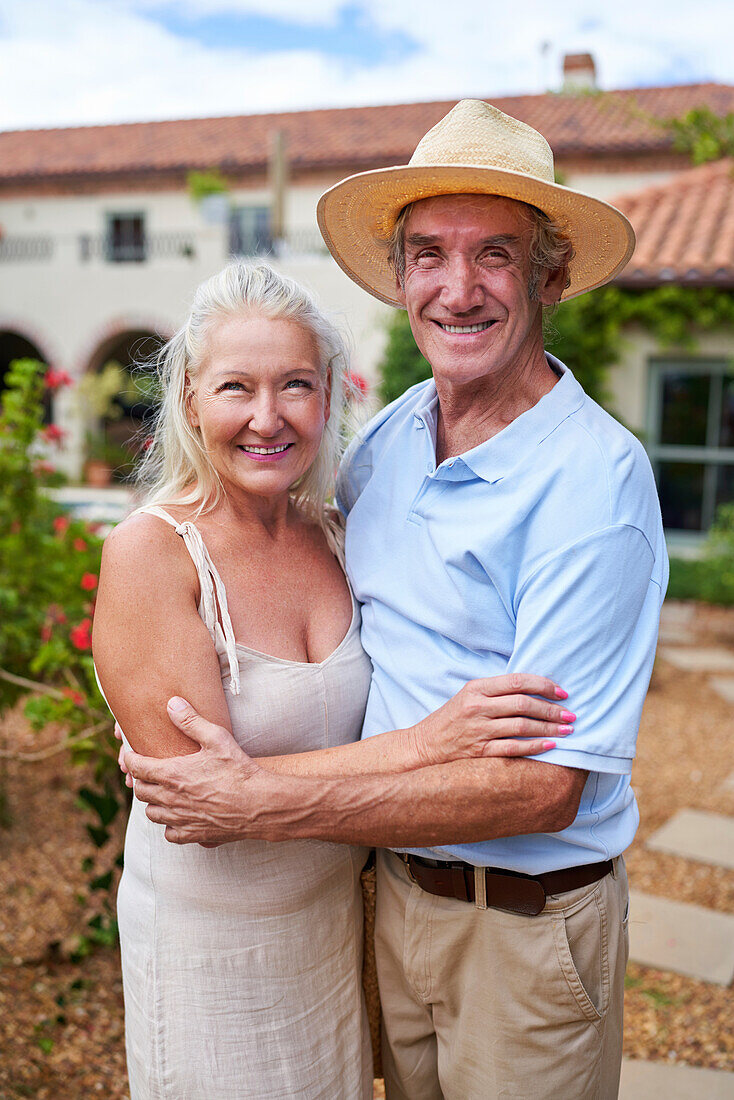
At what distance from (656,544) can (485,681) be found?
38 cm

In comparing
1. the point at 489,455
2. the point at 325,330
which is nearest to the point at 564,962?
→ the point at 489,455

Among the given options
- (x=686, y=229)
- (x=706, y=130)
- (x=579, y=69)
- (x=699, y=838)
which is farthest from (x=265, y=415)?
(x=579, y=69)

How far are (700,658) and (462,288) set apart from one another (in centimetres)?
655

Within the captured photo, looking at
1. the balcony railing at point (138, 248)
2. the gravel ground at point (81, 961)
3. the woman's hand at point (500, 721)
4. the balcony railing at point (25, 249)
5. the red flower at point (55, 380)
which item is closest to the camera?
the woman's hand at point (500, 721)

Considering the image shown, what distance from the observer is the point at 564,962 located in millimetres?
1617

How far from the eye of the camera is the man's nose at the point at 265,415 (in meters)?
1.62

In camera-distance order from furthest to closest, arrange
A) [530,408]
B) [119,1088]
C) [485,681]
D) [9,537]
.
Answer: [9,537]
[119,1088]
[530,408]
[485,681]

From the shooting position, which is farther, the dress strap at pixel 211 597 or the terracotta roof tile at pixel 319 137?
the terracotta roof tile at pixel 319 137


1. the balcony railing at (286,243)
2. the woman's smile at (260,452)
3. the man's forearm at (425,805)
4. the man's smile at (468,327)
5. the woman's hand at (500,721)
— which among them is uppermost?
the balcony railing at (286,243)

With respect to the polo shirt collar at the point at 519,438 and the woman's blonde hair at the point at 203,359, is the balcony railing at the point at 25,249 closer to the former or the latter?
the woman's blonde hair at the point at 203,359

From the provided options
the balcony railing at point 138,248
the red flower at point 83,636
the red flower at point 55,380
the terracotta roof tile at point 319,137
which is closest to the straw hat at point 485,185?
the red flower at point 83,636

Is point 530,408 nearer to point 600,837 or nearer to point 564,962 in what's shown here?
point 600,837

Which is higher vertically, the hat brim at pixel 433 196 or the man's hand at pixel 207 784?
the hat brim at pixel 433 196

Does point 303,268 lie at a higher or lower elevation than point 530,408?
higher
